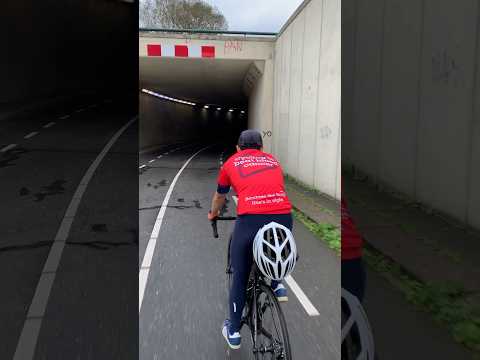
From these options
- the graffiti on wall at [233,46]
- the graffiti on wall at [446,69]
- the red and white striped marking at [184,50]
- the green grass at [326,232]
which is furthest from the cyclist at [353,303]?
the red and white striped marking at [184,50]

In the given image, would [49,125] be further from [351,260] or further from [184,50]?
[351,260]

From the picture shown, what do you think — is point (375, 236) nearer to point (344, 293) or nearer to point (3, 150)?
point (344, 293)

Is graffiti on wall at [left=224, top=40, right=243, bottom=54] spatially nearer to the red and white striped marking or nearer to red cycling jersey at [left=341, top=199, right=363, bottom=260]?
the red and white striped marking

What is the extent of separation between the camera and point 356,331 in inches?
97.6

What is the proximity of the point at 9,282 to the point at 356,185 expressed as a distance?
23.0 feet

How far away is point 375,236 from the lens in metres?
6.04

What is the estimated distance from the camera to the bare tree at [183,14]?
41.6 m

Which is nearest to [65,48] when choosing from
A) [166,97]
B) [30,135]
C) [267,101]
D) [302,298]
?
[166,97]

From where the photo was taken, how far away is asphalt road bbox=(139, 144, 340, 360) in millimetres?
3494

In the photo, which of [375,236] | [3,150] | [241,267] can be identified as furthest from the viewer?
[3,150]

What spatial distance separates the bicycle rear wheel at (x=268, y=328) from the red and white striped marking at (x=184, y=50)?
45.9 ft

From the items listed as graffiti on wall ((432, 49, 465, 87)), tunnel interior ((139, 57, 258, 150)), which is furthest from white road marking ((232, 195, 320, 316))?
tunnel interior ((139, 57, 258, 150))

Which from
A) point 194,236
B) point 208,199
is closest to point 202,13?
point 208,199

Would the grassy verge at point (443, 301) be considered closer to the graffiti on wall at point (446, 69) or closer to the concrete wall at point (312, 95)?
the graffiti on wall at point (446, 69)
